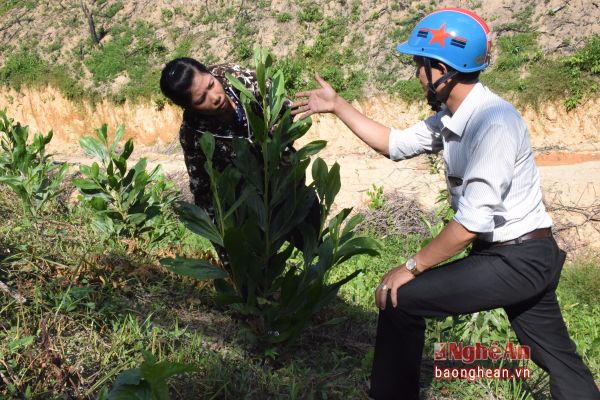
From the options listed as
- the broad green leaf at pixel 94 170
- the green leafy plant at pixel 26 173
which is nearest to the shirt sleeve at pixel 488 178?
the broad green leaf at pixel 94 170

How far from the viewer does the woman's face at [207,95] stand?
3.26 meters

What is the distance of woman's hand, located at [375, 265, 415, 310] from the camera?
2.33 m

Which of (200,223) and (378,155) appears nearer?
(200,223)

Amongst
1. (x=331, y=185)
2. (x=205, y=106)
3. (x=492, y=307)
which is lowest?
(x=492, y=307)

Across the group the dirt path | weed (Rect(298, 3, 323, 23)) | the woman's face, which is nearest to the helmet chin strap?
the woman's face

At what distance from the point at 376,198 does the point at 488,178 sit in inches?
204

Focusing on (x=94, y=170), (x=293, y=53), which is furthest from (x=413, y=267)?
(x=293, y=53)

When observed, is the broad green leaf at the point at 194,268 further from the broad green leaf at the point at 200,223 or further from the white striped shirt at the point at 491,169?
the white striped shirt at the point at 491,169

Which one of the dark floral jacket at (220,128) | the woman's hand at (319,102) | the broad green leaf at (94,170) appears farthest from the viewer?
the broad green leaf at (94,170)

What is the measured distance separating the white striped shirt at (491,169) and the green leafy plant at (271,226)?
0.58m

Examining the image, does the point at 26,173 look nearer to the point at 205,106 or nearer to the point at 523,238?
the point at 205,106

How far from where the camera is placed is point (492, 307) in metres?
2.34

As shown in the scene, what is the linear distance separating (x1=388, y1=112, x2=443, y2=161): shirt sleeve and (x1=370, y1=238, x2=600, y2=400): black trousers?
0.59m

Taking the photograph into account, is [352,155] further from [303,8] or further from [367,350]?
[367,350]
